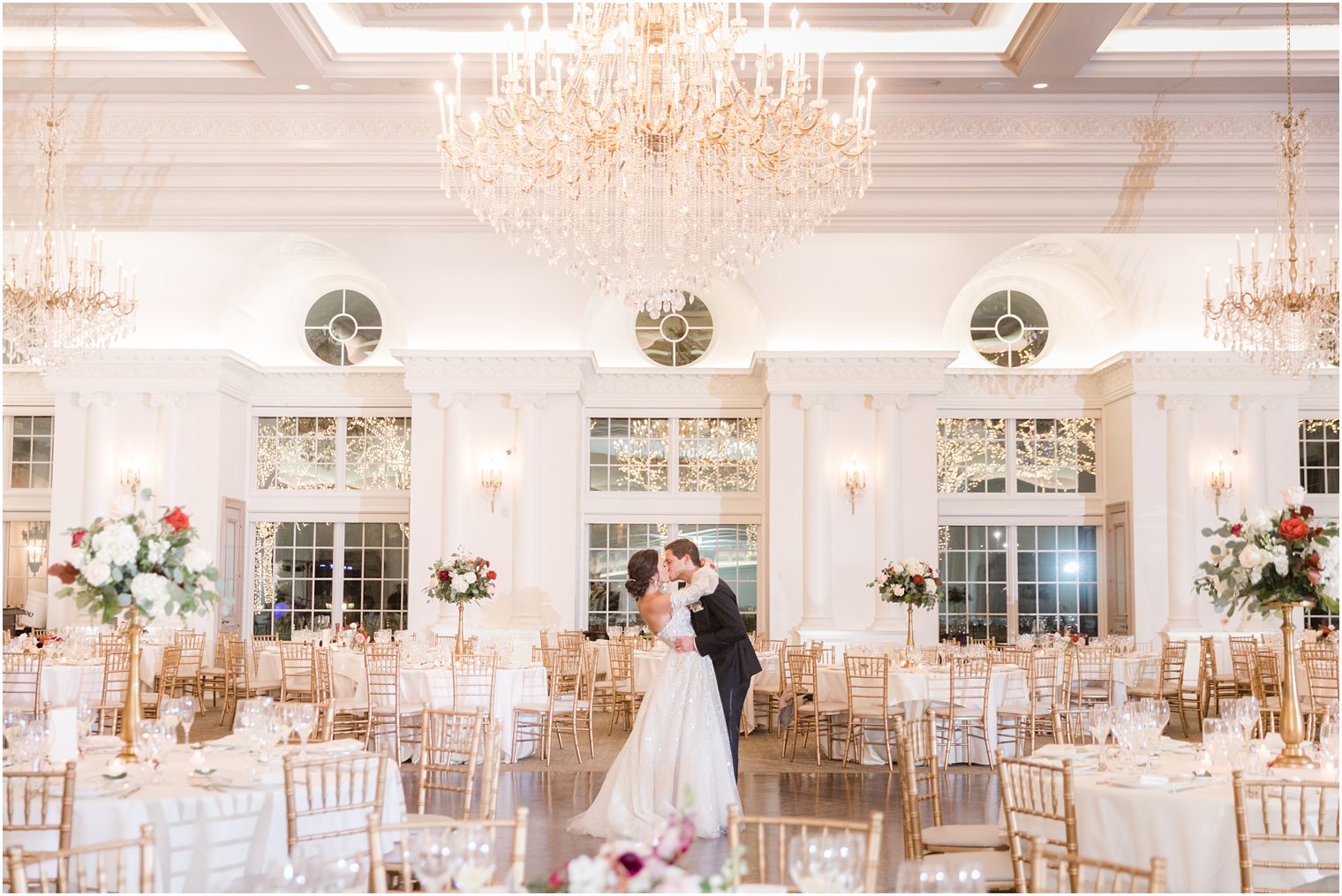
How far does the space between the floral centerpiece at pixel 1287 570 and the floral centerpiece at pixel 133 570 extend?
4.43m

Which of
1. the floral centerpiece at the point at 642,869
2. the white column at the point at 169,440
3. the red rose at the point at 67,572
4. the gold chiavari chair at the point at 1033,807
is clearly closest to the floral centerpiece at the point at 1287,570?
the gold chiavari chair at the point at 1033,807

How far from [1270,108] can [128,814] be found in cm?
1102

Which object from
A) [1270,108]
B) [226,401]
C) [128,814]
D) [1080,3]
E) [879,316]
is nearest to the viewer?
[128,814]

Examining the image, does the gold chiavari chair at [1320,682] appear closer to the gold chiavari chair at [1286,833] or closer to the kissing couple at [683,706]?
the kissing couple at [683,706]

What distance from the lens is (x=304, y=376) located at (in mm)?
16438

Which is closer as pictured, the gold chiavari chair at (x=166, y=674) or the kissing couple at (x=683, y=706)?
the kissing couple at (x=683, y=706)

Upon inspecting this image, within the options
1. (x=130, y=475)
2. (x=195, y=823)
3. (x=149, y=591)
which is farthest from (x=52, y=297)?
(x=195, y=823)

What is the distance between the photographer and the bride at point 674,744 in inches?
286

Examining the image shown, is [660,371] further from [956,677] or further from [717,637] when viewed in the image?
[717,637]

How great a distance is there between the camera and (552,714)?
35.2 ft

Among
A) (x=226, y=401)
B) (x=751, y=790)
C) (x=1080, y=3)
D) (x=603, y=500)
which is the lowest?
(x=751, y=790)

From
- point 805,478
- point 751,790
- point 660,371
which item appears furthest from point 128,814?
point 660,371

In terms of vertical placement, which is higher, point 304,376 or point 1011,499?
point 304,376

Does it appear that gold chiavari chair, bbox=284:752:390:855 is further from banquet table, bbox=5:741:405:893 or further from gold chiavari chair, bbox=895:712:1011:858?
gold chiavari chair, bbox=895:712:1011:858
